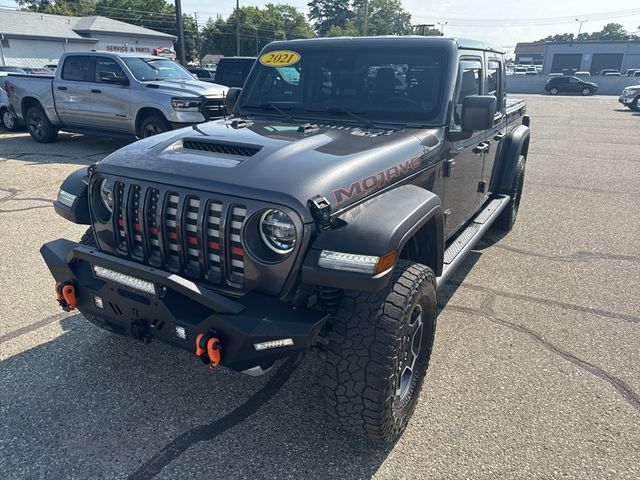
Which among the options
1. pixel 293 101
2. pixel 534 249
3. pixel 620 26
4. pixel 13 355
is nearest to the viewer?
pixel 13 355

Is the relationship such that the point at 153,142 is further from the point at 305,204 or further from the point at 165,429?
the point at 165,429

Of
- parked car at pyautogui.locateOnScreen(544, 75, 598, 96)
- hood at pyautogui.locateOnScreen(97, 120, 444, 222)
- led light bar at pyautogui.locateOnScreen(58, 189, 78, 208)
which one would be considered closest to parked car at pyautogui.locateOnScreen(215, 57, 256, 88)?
hood at pyautogui.locateOnScreen(97, 120, 444, 222)

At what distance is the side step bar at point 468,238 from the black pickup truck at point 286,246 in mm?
86

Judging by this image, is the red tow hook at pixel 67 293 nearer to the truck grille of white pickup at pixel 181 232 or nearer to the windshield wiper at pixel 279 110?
the truck grille of white pickup at pixel 181 232

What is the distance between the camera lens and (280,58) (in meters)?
3.86

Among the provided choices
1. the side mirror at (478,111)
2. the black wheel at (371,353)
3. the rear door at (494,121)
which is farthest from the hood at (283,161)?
the rear door at (494,121)

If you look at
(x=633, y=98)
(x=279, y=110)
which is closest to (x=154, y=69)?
(x=279, y=110)

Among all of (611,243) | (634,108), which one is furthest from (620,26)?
(611,243)

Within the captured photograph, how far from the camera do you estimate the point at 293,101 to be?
Result: 370 cm

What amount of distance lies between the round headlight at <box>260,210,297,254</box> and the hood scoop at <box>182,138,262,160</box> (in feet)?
1.58

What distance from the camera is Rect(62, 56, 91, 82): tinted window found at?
32.3 ft

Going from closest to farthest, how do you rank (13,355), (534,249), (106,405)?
1. (106,405)
2. (13,355)
3. (534,249)

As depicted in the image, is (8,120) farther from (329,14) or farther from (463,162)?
(329,14)

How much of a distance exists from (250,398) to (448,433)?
1.13 m
